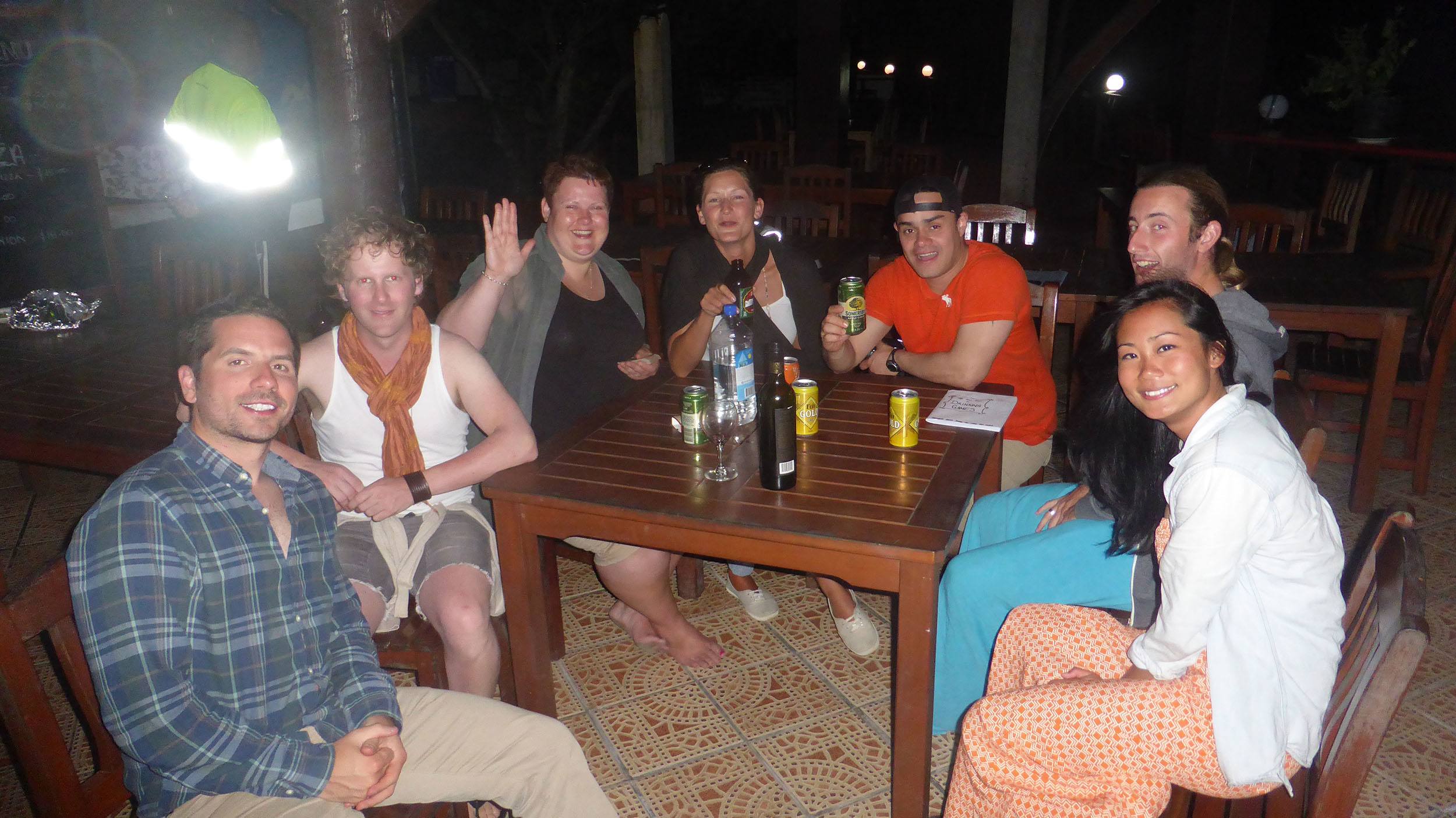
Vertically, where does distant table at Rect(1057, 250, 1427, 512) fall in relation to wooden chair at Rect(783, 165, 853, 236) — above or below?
below

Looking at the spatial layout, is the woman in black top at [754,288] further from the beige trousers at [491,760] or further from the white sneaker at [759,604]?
the beige trousers at [491,760]

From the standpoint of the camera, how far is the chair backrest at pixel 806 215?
4820 mm

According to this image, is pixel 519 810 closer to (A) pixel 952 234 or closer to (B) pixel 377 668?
(B) pixel 377 668

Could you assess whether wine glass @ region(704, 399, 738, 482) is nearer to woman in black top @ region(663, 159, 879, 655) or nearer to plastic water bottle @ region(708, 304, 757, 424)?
plastic water bottle @ region(708, 304, 757, 424)

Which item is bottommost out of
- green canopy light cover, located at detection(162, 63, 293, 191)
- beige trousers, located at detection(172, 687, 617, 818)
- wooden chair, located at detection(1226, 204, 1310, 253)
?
beige trousers, located at detection(172, 687, 617, 818)

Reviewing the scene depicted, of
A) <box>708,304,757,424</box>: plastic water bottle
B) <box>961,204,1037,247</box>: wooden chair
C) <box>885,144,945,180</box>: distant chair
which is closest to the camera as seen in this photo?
<box>708,304,757,424</box>: plastic water bottle


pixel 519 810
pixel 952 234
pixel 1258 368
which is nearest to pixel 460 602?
pixel 519 810

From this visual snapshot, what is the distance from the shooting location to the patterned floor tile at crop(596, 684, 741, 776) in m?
2.45

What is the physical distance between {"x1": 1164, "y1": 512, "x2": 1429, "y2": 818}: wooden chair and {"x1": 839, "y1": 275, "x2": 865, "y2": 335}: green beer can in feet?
4.24

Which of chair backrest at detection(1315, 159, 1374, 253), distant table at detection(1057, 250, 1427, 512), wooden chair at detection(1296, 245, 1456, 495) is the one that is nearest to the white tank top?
distant table at detection(1057, 250, 1427, 512)

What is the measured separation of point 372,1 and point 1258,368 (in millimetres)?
3275

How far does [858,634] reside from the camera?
2867 millimetres

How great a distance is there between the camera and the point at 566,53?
7848mm

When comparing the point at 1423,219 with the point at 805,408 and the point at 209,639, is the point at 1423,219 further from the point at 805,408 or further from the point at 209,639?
the point at 209,639
